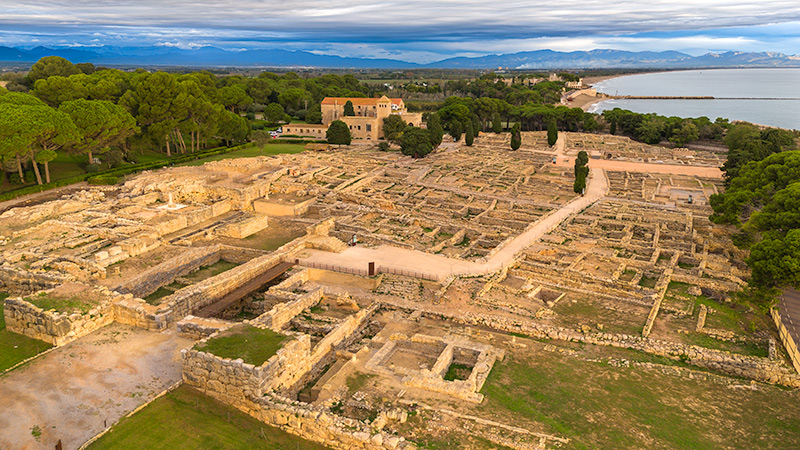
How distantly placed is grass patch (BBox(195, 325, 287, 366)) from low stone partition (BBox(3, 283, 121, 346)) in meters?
5.28

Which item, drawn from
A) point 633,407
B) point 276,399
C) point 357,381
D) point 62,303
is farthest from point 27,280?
point 633,407

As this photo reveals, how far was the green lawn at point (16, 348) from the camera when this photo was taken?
15.0 m

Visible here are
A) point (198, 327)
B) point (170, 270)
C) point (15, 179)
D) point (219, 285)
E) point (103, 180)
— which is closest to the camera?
point (198, 327)

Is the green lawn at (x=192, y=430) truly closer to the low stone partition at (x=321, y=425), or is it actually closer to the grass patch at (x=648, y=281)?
the low stone partition at (x=321, y=425)

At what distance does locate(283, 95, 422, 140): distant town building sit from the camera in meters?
61.9

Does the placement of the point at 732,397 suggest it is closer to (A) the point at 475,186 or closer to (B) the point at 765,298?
(B) the point at 765,298

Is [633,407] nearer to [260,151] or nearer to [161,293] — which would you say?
[161,293]

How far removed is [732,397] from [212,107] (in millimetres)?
46824

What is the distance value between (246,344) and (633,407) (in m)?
10.7

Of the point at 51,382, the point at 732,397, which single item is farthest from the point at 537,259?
the point at 51,382

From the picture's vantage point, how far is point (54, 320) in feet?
50.2

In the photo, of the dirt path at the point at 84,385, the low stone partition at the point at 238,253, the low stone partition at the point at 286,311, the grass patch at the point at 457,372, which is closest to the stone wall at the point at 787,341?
the grass patch at the point at 457,372

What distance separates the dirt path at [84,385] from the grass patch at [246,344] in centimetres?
168

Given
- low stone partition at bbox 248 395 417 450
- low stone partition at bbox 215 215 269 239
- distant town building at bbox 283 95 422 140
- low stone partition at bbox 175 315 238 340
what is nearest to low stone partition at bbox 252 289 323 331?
low stone partition at bbox 175 315 238 340
